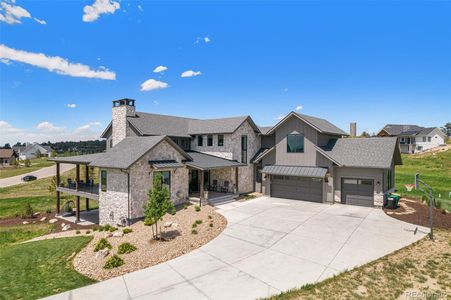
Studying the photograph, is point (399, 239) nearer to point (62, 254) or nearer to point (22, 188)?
point (62, 254)

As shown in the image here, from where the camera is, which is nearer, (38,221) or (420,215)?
(420,215)

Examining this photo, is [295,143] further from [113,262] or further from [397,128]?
[397,128]

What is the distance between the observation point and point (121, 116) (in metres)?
24.6

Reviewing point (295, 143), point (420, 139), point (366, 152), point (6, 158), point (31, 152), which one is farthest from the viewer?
point (31, 152)

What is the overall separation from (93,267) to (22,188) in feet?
133

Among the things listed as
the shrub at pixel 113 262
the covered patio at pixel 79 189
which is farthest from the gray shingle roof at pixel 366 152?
the covered patio at pixel 79 189

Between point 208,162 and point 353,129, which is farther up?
point 353,129

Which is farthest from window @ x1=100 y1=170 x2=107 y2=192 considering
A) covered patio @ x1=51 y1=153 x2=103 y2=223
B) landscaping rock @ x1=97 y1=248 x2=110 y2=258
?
landscaping rock @ x1=97 y1=248 x2=110 y2=258

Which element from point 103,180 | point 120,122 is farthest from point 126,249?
point 120,122

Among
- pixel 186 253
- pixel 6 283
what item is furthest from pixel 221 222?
pixel 6 283

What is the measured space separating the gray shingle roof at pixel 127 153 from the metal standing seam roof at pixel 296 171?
34.1 feet

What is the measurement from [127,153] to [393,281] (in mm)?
17883

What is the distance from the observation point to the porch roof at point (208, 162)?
2118 cm

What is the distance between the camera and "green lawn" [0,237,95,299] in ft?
30.2
